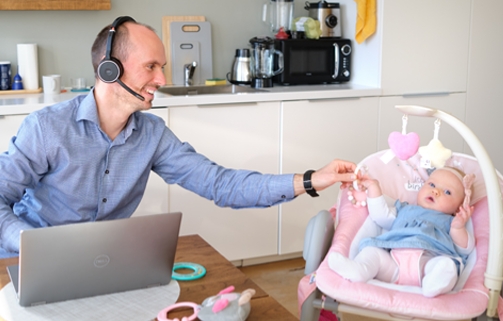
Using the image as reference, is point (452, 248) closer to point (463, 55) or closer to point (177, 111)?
point (177, 111)

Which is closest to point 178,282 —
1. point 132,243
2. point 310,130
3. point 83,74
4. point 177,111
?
point 132,243

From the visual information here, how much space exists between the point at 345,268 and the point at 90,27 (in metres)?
2.17

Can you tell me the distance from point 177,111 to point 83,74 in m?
0.72

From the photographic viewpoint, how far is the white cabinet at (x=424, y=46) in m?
3.52

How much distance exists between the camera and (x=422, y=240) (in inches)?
83.1

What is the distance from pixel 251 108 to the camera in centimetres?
323

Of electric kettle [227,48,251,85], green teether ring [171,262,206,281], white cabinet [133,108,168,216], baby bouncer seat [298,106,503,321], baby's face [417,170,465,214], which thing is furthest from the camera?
electric kettle [227,48,251,85]

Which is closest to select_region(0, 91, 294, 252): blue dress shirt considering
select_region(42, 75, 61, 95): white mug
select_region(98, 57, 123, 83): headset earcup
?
select_region(98, 57, 123, 83): headset earcup

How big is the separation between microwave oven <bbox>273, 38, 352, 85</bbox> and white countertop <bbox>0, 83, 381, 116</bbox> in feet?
0.25

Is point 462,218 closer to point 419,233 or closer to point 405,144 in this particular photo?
point 419,233

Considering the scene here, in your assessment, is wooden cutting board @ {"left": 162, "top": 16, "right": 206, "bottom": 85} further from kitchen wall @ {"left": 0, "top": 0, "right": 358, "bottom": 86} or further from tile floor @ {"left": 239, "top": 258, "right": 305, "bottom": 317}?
tile floor @ {"left": 239, "top": 258, "right": 305, "bottom": 317}

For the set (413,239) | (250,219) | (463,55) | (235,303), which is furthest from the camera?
(463,55)

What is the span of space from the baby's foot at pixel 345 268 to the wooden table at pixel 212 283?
0.40m

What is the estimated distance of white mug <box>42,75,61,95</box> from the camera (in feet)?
10.6
